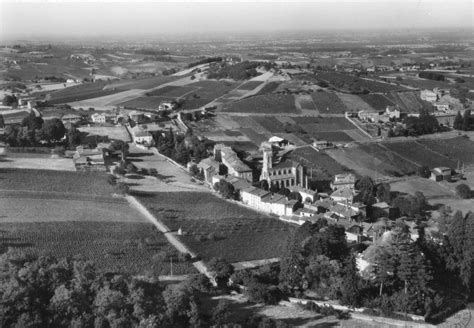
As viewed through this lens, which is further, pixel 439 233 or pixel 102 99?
pixel 102 99

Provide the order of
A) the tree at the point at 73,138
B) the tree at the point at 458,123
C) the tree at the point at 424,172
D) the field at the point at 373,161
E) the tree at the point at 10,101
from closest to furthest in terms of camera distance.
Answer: the tree at the point at 424,172 < the field at the point at 373,161 < the tree at the point at 73,138 < the tree at the point at 458,123 < the tree at the point at 10,101

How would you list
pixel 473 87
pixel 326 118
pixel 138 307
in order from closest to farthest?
pixel 138 307
pixel 326 118
pixel 473 87

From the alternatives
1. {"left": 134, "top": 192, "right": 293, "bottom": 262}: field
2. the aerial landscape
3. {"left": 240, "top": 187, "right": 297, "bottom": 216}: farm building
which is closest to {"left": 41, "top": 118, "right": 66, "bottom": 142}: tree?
the aerial landscape

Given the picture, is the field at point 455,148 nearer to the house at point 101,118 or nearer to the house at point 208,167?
the house at point 208,167

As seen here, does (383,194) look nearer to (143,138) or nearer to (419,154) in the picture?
(419,154)

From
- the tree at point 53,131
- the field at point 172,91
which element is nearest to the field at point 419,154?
the tree at point 53,131

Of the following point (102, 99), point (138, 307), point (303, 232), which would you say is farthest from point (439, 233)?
point (102, 99)

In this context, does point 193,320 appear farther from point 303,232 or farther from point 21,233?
point 21,233

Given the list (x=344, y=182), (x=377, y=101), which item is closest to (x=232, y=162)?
(x=344, y=182)

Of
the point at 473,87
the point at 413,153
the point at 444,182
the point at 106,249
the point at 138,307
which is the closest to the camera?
the point at 138,307
